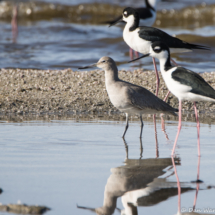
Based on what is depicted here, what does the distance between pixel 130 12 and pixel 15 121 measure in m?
3.61

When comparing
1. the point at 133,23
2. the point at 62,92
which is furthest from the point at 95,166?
the point at 133,23

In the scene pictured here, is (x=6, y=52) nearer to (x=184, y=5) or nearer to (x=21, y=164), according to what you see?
(x=21, y=164)

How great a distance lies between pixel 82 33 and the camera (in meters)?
17.4

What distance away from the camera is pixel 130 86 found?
5766 mm

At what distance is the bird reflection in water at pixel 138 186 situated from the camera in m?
3.26

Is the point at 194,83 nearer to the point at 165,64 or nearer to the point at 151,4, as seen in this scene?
the point at 165,64

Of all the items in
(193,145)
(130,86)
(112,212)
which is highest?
(130,86)

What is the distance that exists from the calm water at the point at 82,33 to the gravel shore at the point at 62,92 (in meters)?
2.68

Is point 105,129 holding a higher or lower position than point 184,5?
lower

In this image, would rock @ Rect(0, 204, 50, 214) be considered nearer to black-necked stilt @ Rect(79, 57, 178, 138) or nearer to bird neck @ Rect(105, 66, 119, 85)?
black-necked stilt @ Rect(79, 57, 178, 138)

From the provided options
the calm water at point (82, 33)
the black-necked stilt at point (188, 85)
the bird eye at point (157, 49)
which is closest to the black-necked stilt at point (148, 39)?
the bird eye at point (157, 49)

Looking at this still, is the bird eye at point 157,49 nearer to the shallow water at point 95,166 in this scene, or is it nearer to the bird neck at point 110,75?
the bird neck at point 110,75

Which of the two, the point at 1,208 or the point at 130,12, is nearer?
the point at 1,208

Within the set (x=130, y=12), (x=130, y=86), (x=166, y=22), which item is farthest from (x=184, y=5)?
(x=130, y=86)
